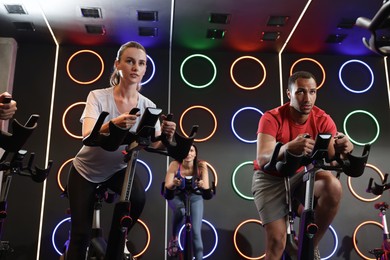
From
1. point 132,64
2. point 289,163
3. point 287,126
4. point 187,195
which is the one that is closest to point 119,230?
point 289,163

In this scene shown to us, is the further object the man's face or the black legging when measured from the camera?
the man's face

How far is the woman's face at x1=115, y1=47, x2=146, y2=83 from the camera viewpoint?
94.4 inches

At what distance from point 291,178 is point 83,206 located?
4.33 feet

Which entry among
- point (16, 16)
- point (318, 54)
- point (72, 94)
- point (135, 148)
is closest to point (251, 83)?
point (318, 54)

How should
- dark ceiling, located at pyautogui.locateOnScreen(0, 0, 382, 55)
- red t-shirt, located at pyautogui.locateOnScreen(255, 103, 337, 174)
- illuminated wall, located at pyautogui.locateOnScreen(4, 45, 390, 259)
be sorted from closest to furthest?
red t-shirt, located at pyautogui.locateOnScreen(255, 103, 337, 174), dark ceiling, located at pyautogui.locateOnScreen(0, 0, 382, 55), illuminated wall, located at pyautogui.locateOnScreen(4, 45, 390, 259)

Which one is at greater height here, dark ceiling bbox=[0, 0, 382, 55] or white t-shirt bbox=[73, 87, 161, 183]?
dark ceiling bbox=[0, 0, 382, 55]

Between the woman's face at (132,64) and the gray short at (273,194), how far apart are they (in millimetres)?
1120

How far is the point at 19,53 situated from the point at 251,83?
3.49 metres

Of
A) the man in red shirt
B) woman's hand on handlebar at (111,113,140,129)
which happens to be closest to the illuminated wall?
the man in red shirt

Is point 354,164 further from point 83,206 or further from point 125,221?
point 83,206

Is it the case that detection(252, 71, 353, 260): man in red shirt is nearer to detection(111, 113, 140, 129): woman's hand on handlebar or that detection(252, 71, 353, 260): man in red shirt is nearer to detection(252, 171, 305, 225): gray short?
detection(252, 171, 305, 225): gray short

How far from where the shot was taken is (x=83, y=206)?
7.38 ft

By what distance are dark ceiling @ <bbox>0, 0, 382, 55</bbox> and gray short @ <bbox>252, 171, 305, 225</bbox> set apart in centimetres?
294

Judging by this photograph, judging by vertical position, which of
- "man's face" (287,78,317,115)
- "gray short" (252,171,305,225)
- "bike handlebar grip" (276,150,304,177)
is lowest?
"gray short" (252,171,305,225)
